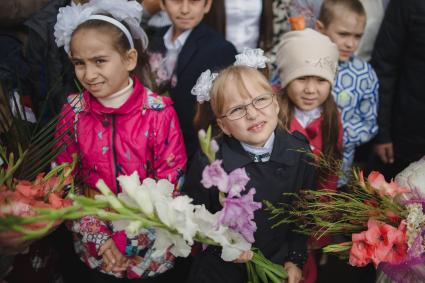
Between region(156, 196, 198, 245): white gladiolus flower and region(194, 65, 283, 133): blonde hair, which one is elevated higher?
region(194, 65, 283, 133): blonde hair

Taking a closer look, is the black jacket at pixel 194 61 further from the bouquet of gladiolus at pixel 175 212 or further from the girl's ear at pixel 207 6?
the bouquet of gladiolus at pixel 175 212

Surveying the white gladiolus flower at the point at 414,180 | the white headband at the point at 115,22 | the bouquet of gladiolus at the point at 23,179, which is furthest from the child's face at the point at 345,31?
the bouquet of gladiolus at the point at 23,179

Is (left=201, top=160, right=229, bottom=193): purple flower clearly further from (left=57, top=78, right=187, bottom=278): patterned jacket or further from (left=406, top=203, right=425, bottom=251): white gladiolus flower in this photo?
(left=57, top=78, right=187, bottom=278): patterned jacket

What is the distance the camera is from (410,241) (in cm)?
153

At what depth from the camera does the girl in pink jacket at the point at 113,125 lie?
2.22m

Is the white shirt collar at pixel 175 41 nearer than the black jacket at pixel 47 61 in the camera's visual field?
No

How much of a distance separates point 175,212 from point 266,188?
72 centimetres

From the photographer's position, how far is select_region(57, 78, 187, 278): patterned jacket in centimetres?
227

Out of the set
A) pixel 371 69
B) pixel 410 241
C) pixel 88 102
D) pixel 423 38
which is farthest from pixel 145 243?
pixel 423 38

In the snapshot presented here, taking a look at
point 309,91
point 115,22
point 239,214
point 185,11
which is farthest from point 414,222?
point 185,11

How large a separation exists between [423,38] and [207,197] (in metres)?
1.69

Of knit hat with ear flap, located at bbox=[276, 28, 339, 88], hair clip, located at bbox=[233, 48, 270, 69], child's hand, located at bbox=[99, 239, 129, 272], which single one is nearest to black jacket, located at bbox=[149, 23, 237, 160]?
knit hat with ear flap, located at bbox=[276, 28, 339, 88]

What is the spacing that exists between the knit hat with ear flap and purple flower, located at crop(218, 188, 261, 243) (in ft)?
3.84

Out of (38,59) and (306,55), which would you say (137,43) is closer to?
(38,59)
